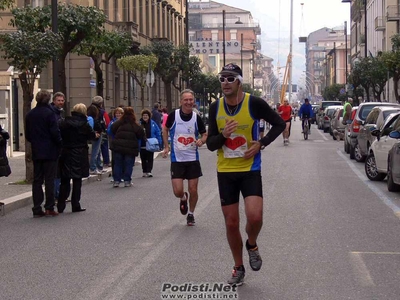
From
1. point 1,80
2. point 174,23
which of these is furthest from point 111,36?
point 174,23

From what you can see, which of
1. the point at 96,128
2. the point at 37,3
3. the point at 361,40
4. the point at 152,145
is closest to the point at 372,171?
the point at 152,145

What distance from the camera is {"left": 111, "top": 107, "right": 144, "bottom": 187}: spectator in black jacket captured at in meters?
18.0

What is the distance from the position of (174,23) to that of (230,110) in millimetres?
60412

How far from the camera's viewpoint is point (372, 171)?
61.6ft

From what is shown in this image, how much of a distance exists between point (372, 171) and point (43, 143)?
8.32 metres

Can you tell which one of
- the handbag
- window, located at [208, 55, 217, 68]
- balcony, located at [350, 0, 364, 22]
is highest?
balcony, located at [350, 0, 364, 22]

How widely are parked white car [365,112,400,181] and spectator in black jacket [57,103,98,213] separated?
6427 millimetres

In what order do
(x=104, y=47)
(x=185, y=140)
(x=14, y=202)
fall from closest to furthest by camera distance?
1. (x=185, y=140)
2. (x=14, y=202)
3. (x=104, y=47)

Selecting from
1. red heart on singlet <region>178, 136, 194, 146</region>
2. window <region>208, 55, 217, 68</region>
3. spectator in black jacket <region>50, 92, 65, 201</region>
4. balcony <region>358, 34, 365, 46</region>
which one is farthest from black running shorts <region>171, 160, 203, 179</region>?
window <region>208, 55, 217, 68</region>

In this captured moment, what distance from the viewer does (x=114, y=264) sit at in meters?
8.98

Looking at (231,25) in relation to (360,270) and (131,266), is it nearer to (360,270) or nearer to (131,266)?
(131,266)

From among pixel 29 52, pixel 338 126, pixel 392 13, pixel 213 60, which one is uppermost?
pixel 392 13

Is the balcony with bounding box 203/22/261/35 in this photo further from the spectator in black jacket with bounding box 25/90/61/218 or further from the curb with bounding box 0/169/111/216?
the spectator in black jacket with bounding box 25/90/61/218

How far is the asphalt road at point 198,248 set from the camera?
777 centimetres
